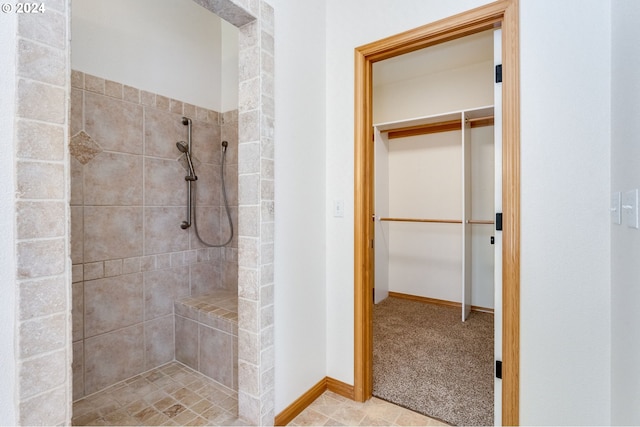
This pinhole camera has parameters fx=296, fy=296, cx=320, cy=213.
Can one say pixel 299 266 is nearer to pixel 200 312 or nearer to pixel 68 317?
pixel 200 312

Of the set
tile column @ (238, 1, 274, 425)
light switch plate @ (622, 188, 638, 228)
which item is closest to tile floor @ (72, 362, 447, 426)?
tile column @ (238, 1, 274, 425)

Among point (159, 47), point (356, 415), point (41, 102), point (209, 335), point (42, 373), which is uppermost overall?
point (159, 47)

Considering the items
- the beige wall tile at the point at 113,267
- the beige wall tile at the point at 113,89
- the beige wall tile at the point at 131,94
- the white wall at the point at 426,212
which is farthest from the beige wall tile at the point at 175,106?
the white wall at the point at 426,212

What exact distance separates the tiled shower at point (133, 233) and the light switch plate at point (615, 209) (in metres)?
2.01

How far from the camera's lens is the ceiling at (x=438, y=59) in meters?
2.82

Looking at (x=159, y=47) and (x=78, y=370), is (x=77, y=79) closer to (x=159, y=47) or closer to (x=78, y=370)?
(x=159, y=47)

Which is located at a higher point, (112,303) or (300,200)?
→ (300,200)

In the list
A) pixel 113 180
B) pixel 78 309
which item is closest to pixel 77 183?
pixel 113 180

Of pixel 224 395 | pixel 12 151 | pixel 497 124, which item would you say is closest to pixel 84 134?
pixel 12 151

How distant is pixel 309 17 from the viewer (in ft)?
5.94

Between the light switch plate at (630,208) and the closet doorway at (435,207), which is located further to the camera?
the closet doorway at (435,207)

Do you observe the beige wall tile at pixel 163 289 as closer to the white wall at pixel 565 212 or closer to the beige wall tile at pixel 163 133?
the beige wall tile at pixel 163 133

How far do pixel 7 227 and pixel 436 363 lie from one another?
8.15ft

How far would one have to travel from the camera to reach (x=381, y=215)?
3.75m
